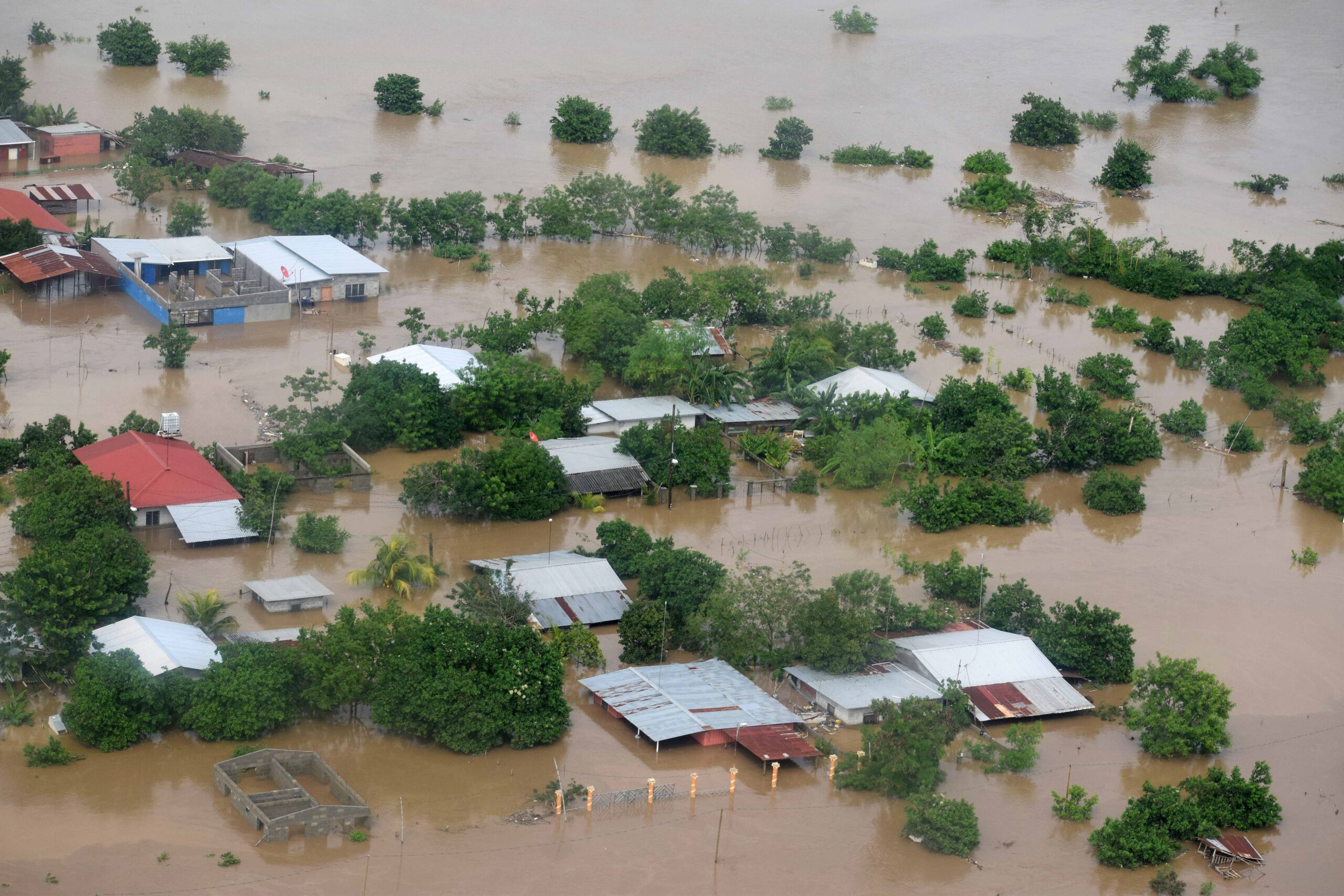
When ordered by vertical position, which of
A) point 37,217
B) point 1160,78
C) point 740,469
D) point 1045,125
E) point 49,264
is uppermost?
point 1160,78

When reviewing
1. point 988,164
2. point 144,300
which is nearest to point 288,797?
point 144,300

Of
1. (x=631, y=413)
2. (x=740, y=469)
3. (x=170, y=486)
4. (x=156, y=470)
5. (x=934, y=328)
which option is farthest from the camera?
(x=934, y=328)

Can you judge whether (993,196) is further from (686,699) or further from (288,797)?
(288,797)

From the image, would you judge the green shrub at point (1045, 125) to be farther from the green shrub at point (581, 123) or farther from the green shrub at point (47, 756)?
the green shrub at point (47, 756)

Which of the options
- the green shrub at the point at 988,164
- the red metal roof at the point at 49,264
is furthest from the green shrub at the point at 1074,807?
the green shrub at the point at 988,164

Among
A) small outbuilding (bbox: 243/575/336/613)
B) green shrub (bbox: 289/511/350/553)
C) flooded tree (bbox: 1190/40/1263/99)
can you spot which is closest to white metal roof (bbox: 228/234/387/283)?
green shrub (bbox: 289/511/350/553)

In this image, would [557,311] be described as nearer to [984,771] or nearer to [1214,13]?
[984,771]
